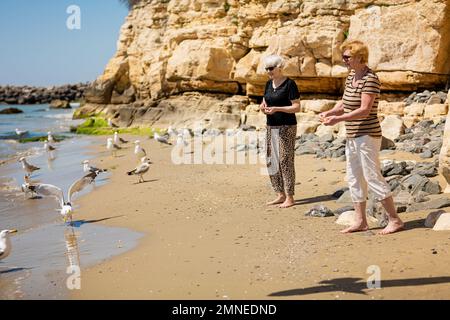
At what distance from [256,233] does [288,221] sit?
0.61 m

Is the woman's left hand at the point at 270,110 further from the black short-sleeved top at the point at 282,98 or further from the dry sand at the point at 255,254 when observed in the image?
the dry sand at the point at 255,254

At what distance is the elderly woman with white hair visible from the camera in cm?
688

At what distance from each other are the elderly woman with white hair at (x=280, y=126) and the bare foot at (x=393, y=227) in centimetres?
194

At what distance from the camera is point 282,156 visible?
7180 millimetres

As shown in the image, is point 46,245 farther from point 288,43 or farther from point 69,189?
point 288,43

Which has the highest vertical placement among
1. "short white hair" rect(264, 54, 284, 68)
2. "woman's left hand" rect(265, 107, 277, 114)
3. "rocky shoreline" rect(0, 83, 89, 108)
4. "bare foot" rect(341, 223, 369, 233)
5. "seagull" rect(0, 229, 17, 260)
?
"short white hair" rect(264, 54, 284, 68)

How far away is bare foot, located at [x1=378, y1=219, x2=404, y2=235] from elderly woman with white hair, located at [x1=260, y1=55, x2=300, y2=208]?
194cm

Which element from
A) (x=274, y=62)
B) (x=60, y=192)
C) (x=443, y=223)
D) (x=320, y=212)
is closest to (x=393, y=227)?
(x=443, y=223)

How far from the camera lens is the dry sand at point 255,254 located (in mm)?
4117

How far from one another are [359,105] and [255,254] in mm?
1853

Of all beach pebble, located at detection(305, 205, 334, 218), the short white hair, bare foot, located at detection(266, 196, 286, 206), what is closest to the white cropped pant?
beach pebble, located at detection(305, 205, 334, 218)

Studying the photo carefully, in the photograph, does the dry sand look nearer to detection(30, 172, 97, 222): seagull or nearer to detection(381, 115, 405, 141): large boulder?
detection(30, 172, 97, 222): seagull

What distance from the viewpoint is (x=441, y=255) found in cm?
451
